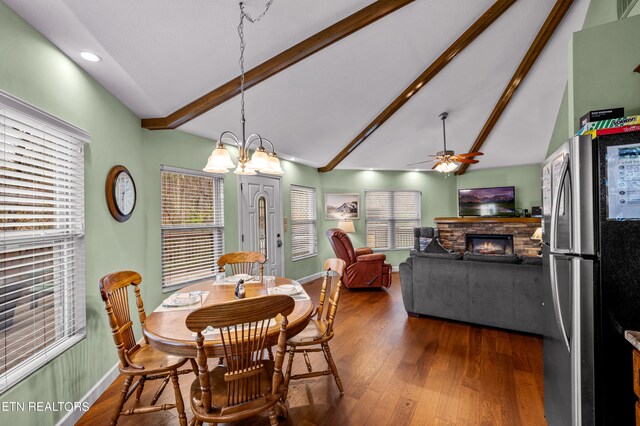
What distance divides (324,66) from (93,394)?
149 inches

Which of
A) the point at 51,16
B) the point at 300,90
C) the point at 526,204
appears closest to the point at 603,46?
the point at 300,90

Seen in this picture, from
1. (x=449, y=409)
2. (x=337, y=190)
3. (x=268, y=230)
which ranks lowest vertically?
(x=449, y=409)

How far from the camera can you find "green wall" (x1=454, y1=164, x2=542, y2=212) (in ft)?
22.0

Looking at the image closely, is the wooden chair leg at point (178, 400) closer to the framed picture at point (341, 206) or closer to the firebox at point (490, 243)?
the framed picture at point (341, 206)

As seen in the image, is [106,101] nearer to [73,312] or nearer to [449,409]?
[73,312]

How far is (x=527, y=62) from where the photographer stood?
4086 millimetres

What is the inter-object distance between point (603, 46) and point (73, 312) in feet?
13.3

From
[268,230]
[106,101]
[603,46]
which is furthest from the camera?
[268,230]

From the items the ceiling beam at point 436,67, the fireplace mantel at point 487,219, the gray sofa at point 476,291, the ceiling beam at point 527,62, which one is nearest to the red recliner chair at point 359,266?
the gray sofa at point 476,291

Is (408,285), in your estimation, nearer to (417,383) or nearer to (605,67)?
(417,383)

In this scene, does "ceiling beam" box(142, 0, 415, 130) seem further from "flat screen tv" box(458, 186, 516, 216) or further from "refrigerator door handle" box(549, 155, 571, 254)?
"flat screen tv" box(458, 186, 516, 216)

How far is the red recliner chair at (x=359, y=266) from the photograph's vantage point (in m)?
5.29

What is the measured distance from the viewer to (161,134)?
359 cm

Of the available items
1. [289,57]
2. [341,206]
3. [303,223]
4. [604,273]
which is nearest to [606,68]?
[604,273]
